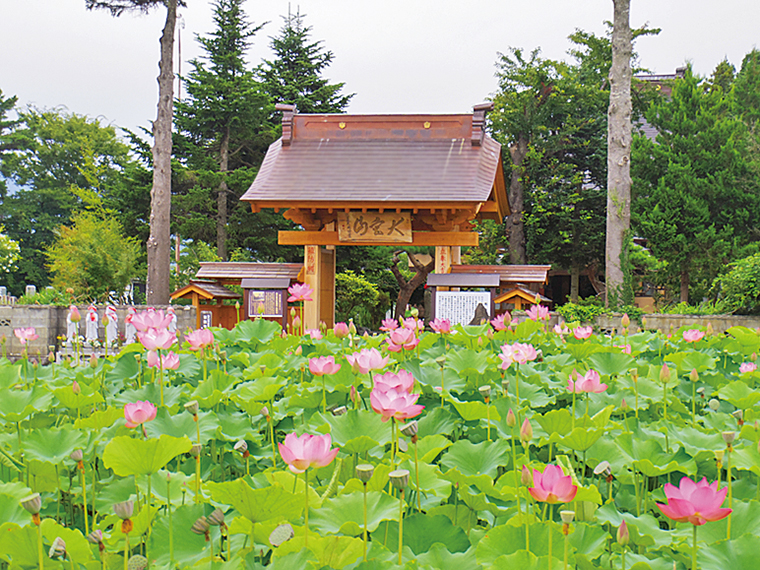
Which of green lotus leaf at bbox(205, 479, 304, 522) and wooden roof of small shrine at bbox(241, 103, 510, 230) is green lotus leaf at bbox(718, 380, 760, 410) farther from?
wooden roof of small shrine at bbox(241, 103, 510, 230)

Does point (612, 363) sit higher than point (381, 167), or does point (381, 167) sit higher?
point (381, 167)

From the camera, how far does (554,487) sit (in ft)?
2.26

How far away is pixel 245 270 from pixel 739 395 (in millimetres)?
8213

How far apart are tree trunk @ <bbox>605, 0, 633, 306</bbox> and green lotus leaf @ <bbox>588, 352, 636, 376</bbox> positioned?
804 cm

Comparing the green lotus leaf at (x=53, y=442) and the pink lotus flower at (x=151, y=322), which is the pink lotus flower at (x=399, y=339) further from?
the green lotus leaf at (x=53, y=442)

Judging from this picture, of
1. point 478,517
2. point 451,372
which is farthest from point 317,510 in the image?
point 451,372

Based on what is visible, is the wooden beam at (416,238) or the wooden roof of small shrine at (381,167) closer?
the wooden roof of small shrine at (381,167)

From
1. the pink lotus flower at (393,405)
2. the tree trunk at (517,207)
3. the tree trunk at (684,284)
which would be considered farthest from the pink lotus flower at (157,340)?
the tree trunk at (517,207)

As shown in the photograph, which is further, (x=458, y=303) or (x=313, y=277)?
(x=313, y=277)

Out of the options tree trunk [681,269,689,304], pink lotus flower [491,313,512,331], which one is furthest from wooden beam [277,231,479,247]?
pink lotus flower [491,313,512,331]

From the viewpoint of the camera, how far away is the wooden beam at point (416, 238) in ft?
27.8

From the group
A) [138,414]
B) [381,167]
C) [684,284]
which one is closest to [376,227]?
[381,167]

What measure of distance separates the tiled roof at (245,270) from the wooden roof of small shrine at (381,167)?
2.44 ft

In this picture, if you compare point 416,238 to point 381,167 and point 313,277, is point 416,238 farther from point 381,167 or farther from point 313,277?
point 313,277
